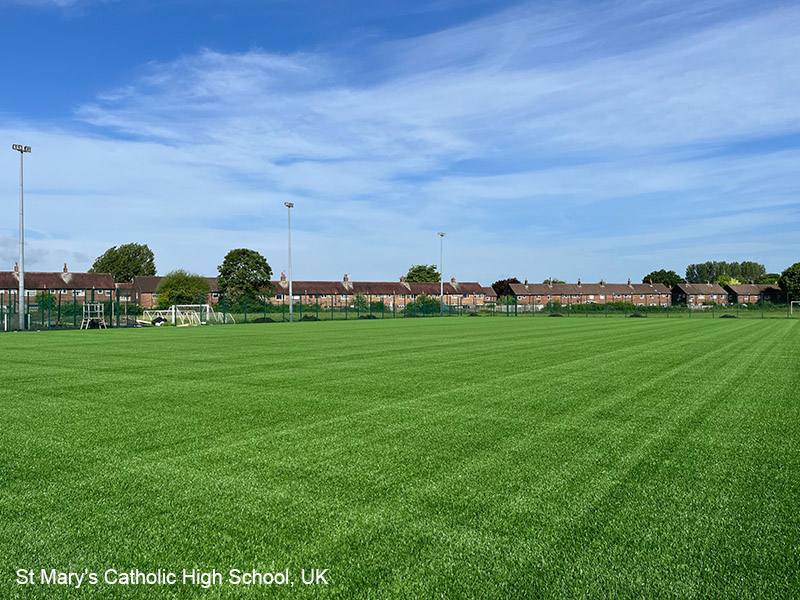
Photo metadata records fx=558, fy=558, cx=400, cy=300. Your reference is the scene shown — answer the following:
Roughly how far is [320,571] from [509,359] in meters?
11.2

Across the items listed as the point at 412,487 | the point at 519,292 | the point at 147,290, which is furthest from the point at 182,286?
the point at 412,487

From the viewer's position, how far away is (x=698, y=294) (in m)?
118

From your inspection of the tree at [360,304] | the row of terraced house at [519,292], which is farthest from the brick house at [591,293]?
the tree at [360,304]

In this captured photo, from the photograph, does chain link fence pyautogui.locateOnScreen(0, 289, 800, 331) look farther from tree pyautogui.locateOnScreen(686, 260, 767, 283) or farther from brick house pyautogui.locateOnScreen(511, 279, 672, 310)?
tree pyautogui.locateOnScreen(686, 260, 767, 283)

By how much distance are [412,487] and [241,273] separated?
77.0m

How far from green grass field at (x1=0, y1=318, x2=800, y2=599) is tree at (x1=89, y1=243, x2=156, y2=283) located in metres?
108

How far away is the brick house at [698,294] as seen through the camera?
11762 centimetres

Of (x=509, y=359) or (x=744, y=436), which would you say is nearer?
(x=744, y=436)

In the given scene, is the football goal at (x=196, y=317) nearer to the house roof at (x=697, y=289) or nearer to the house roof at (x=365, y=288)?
the house roof at (x=365, y=288)

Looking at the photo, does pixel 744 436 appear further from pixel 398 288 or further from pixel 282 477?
pixel 398 288

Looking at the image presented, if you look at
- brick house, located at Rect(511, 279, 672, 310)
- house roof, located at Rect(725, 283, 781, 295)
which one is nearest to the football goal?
brick house, located at Rect(511, 279, 672, 310)

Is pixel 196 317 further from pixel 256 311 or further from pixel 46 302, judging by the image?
pixel 46 302

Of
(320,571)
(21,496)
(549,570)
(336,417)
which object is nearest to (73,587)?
(320,571)

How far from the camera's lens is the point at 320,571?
9.78 ft
